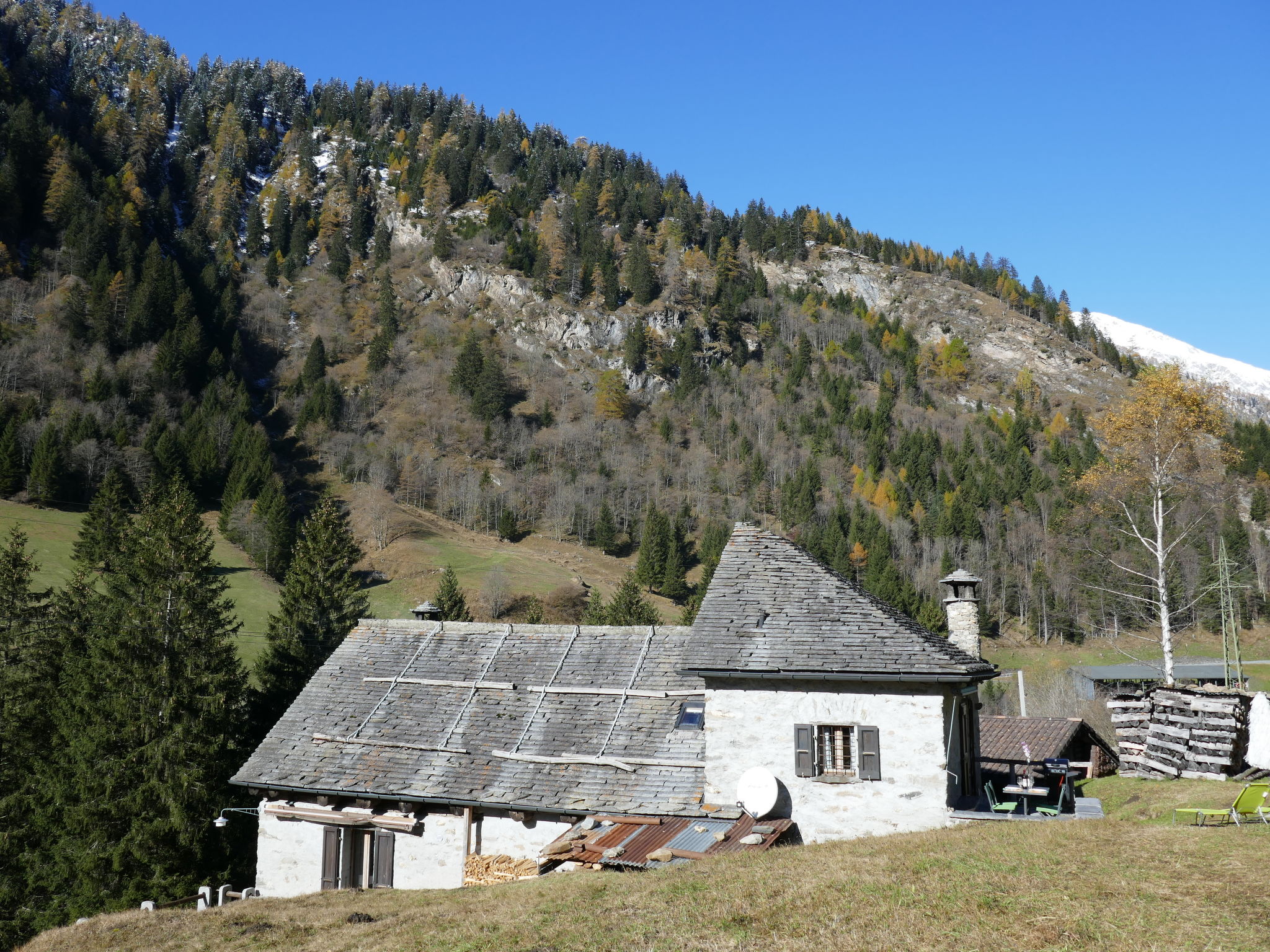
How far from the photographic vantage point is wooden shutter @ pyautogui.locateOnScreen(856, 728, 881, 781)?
1598cm

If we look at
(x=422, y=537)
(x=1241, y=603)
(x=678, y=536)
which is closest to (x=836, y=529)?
(x=678, y=536)

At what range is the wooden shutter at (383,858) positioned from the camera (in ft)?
61.2

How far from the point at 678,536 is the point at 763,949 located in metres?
95.0

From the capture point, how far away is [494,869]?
17516mm

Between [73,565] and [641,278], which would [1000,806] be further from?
[641,278]

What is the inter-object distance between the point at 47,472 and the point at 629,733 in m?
77.6

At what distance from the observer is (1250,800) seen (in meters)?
14.0

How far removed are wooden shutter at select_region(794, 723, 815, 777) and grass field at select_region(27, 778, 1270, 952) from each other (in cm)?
178

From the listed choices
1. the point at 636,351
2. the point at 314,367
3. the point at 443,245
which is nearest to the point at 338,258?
the point at 443,245

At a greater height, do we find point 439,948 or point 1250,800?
point 1250,800

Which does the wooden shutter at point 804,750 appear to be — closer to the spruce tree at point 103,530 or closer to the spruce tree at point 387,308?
the spruce tree at point 103,530

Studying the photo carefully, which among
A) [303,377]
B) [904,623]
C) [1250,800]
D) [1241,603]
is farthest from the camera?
[303,377]

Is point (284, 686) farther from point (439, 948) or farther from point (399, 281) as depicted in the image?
point (399, 281)

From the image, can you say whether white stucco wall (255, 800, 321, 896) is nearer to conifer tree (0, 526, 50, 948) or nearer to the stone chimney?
conifer tree (0, 526, 50, 948)
